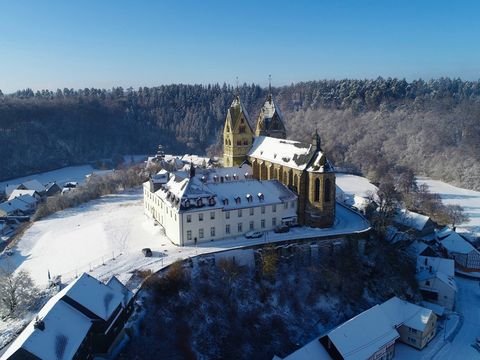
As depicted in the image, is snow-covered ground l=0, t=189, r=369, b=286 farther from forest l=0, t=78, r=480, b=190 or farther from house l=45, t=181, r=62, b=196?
forest l=0, t=78, r=480, b=190

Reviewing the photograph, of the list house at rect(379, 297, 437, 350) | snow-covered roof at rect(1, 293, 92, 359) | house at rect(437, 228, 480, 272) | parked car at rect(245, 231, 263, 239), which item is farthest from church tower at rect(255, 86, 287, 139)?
snow-covered roof at rect(1, 293, 92, 359)

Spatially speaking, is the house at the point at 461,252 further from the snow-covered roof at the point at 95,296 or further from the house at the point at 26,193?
the house at the point at 26,193

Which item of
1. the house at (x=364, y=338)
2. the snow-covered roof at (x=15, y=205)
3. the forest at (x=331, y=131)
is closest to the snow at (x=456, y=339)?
the house at (x=364, y=338)

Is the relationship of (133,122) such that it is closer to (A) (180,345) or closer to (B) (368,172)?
(B) (368,172)

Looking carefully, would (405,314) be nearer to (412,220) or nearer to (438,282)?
(438,282)

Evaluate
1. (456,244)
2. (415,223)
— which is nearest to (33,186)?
(415,223)

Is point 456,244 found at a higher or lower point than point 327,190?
lower
